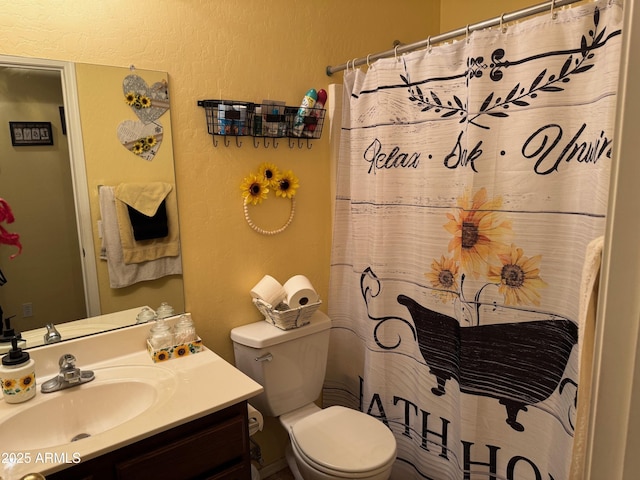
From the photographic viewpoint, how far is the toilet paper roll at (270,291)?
1.81 m

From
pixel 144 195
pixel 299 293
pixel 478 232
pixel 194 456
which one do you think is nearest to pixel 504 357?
pixel 478 232

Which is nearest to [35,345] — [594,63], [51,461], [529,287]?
[51,461]

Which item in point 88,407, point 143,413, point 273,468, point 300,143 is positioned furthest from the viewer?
point 273,468

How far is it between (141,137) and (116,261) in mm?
467

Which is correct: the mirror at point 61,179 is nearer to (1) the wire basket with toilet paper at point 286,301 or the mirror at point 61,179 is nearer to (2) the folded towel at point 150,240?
(2) the folded towel at point 150,240

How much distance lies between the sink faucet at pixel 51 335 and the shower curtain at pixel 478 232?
1.20m

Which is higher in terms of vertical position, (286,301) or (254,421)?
(286,301)

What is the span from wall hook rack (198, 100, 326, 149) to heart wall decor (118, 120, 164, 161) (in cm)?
21

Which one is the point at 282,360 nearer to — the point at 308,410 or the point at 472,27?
the point at 308,410

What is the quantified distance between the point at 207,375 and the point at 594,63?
1533 mm

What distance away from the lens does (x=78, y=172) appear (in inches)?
56.9

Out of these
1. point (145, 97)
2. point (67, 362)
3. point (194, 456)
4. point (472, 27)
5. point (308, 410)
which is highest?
point (472, 27)

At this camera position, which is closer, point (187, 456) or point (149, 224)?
point (187, 456)

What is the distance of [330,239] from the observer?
2174mm
